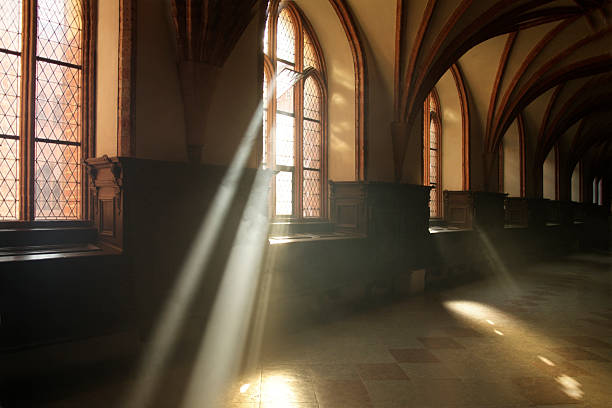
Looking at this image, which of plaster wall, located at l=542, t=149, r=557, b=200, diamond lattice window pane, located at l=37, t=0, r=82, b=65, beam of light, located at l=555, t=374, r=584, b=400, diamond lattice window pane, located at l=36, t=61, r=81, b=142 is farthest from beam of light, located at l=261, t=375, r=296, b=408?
plaster wall, located at l=542, t=149, r=557, b=200

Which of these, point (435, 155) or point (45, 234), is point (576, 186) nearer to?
point (435, 155)

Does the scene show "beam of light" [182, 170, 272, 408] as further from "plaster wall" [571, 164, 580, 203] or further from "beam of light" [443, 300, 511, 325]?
"plaster wall" [571, 164, 580, 203]

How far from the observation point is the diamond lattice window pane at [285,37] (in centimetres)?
730

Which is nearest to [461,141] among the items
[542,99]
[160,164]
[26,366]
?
[542,99]

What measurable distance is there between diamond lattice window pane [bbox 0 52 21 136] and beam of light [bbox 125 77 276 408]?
2183 millimetres

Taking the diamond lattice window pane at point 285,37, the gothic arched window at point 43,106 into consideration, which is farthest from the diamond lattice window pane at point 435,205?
the gothic arched window at point 43,106

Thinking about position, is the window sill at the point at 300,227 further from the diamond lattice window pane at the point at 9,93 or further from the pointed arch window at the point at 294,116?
the diamond lattice window pane at the point at 9,93

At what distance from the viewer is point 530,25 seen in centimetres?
965

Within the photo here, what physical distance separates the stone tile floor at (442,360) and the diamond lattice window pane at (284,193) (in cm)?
208

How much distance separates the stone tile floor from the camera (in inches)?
147

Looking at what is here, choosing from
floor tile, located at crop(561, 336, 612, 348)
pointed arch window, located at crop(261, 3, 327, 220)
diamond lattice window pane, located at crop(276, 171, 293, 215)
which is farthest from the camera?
diamond lattice window pane, located at crop(276, 171, 293, 215)

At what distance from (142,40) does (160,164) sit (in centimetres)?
128

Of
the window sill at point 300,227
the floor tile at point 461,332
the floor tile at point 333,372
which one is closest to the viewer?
the floor tile at point 333,372

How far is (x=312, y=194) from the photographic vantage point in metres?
7.89
